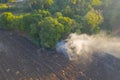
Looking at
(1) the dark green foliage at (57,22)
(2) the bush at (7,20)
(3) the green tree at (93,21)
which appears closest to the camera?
(1) the dark green foliage at (57,22)

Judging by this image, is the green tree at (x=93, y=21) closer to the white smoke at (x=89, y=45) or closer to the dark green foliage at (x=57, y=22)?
the dark green foliage at (x=57, y=22)

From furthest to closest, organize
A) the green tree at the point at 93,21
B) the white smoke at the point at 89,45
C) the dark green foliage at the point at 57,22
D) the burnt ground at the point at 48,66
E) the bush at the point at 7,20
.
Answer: the bush at the point at 7,20 → the green tree at the point at 93,21 → the dark green foliage at the point at 57,22 → the white smoke at the point at 89,45 → the burnt ground at the point at 48,66

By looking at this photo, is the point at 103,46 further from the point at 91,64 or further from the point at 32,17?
the point at 32,17

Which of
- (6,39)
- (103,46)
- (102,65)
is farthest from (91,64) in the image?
(6,39)

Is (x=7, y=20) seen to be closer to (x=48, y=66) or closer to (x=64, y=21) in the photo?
(x=64, y=21)

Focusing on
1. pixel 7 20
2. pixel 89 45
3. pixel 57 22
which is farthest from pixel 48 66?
pixel 7 20

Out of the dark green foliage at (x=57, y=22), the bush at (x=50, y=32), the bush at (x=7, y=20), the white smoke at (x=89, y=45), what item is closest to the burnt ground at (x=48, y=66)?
the white smoke at (x=89, y=45)
